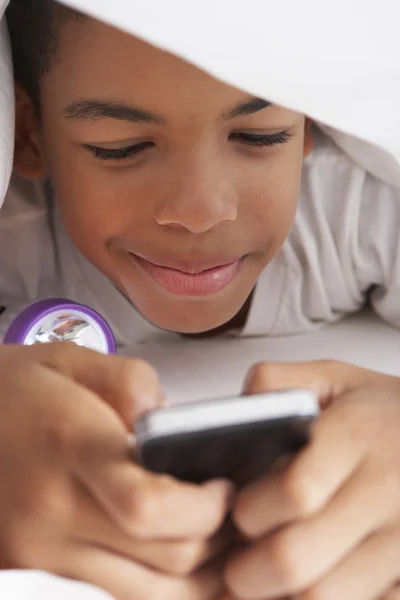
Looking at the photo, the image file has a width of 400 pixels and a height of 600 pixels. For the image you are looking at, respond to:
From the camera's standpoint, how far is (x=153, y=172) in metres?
0.57

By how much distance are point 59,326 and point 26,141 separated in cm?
18

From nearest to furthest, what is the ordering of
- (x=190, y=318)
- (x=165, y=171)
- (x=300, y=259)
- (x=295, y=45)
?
(x=295, y=45) < (x=165, y=171) < (x=190, y=318) < (x=300, y=259)

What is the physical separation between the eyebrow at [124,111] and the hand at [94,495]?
0.19 m

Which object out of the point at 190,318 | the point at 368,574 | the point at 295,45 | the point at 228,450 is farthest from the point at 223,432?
the point at 190,318

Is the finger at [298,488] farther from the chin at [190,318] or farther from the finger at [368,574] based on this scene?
the chin at [190,318]

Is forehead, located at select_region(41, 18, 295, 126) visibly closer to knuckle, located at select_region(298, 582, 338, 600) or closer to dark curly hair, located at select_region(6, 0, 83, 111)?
dark curly hair, located at select_region(6, 0, 83, 111)

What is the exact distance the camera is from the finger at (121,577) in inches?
15.8

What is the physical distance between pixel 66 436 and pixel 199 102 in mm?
253

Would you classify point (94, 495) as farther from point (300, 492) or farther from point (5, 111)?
point (5, 111)

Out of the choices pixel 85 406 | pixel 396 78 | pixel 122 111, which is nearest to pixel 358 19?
pixel 396 78

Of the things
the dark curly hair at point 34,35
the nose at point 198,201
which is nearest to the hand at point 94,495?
the nose at point 198,201

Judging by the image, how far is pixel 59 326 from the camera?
651 mm

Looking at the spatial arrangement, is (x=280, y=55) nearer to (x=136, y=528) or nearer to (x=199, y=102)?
(x=199, y=102)

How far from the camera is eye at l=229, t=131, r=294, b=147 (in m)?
0.58
